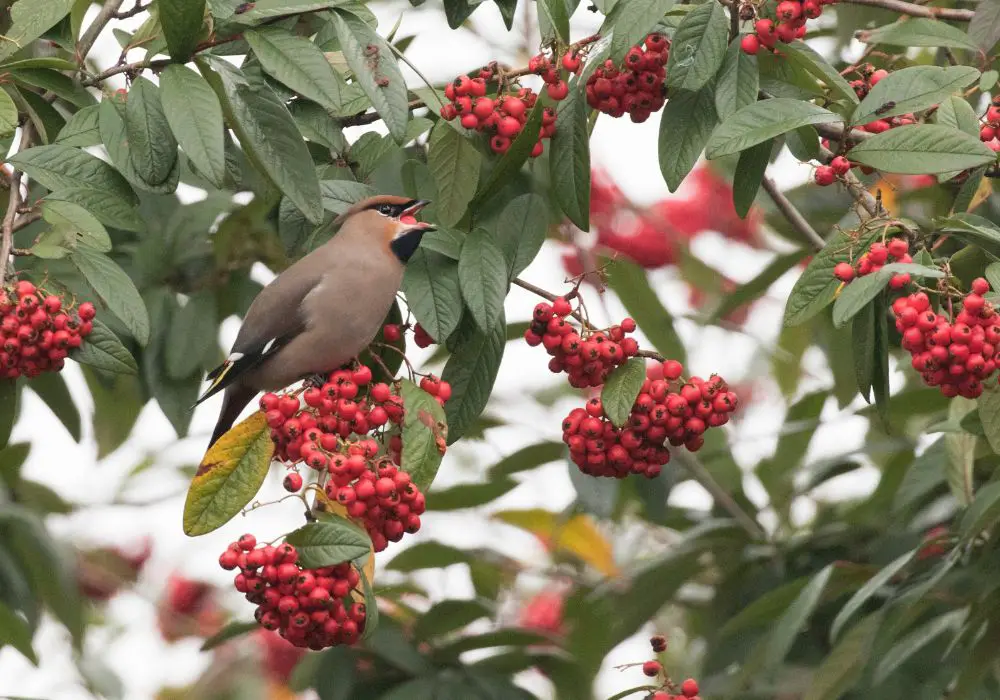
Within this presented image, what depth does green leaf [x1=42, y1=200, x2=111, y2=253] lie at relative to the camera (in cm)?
252

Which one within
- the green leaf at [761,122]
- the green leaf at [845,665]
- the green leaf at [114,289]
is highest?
the green leaf at [761,122]

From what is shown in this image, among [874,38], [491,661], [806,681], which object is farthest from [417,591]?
[874,38]

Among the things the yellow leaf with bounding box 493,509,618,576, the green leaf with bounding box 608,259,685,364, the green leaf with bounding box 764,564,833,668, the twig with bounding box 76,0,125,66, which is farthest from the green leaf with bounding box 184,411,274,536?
the yellow leaf with bounding box 493,509,618,576

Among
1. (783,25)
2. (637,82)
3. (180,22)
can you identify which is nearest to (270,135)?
(180,22)

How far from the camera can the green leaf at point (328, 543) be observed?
212 centimetres

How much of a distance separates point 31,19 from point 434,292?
882 millimetres

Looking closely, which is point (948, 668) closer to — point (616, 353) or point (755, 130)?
point (616, 353)

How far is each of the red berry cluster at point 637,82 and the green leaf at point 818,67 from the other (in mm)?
230

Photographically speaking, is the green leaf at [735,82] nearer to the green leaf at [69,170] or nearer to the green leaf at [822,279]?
the green leaf at [822,279]

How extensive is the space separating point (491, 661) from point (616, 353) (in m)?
1.54

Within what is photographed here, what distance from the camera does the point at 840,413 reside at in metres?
4.23

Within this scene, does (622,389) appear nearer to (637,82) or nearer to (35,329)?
(637,82)

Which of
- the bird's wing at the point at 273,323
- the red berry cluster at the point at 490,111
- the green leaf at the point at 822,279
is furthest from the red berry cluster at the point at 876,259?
the bird's wing at the point at 273,323

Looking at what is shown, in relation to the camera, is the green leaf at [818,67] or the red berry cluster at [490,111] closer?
the green leaf at [818,67]
